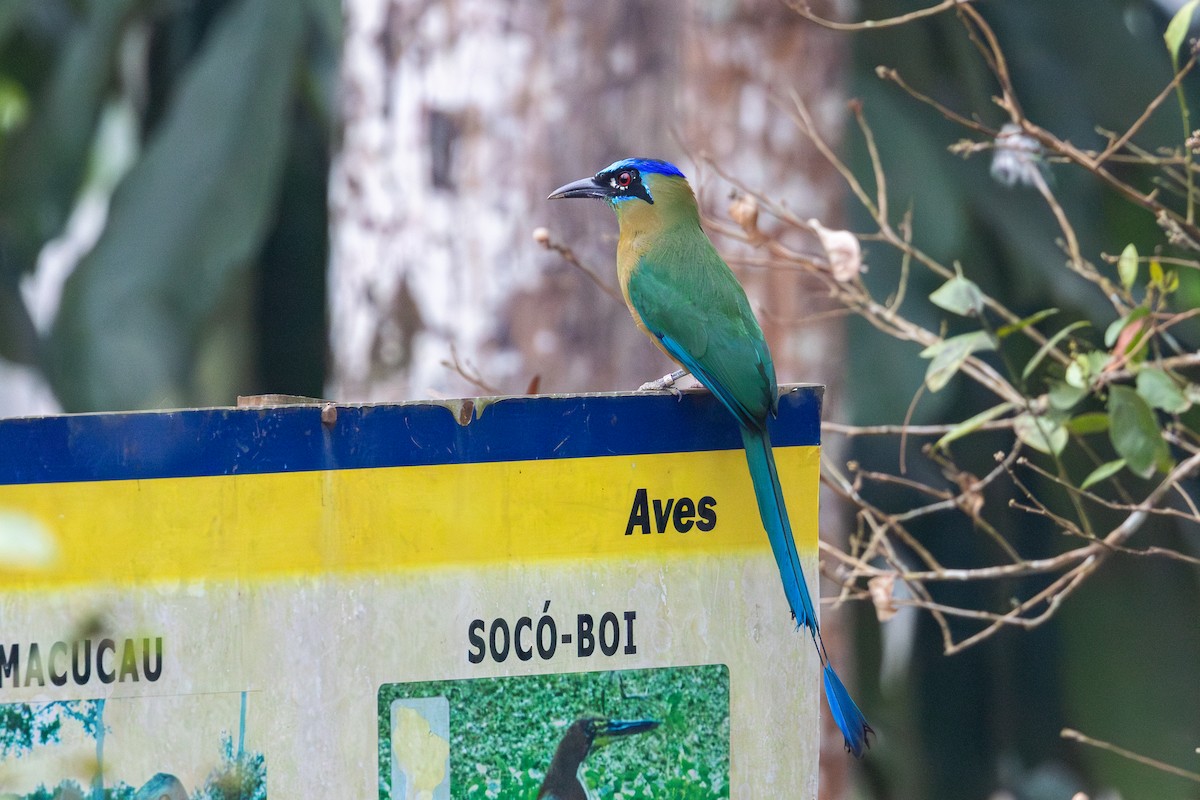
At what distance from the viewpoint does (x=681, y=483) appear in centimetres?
178

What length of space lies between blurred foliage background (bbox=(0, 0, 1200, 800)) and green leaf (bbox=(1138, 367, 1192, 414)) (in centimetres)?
314

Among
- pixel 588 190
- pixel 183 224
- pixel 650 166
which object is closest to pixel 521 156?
pixel 588 190

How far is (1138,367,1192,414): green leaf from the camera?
2412 mm

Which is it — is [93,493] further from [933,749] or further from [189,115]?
[933,749]

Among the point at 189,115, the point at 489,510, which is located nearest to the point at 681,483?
the point at 489,510

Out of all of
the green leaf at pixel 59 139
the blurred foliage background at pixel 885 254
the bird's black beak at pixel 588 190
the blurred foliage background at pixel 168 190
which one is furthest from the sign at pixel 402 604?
the green leaf at pixel 59 139

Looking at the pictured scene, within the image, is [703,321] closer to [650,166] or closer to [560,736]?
[650,166]

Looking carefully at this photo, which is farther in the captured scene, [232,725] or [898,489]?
[898,489]

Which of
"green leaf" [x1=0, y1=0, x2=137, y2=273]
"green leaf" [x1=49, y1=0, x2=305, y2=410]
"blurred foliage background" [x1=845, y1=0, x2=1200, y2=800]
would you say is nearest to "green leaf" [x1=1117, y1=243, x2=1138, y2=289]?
"blurred foliage background" [x1=845, y1=0, x2=1200, y2=800]

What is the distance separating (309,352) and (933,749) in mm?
3598

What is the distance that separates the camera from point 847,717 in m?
1.75

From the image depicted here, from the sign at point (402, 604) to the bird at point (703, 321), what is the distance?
0.03 metres

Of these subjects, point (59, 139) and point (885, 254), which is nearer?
point (885, 254)

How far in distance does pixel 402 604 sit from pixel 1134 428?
54.0 inches
